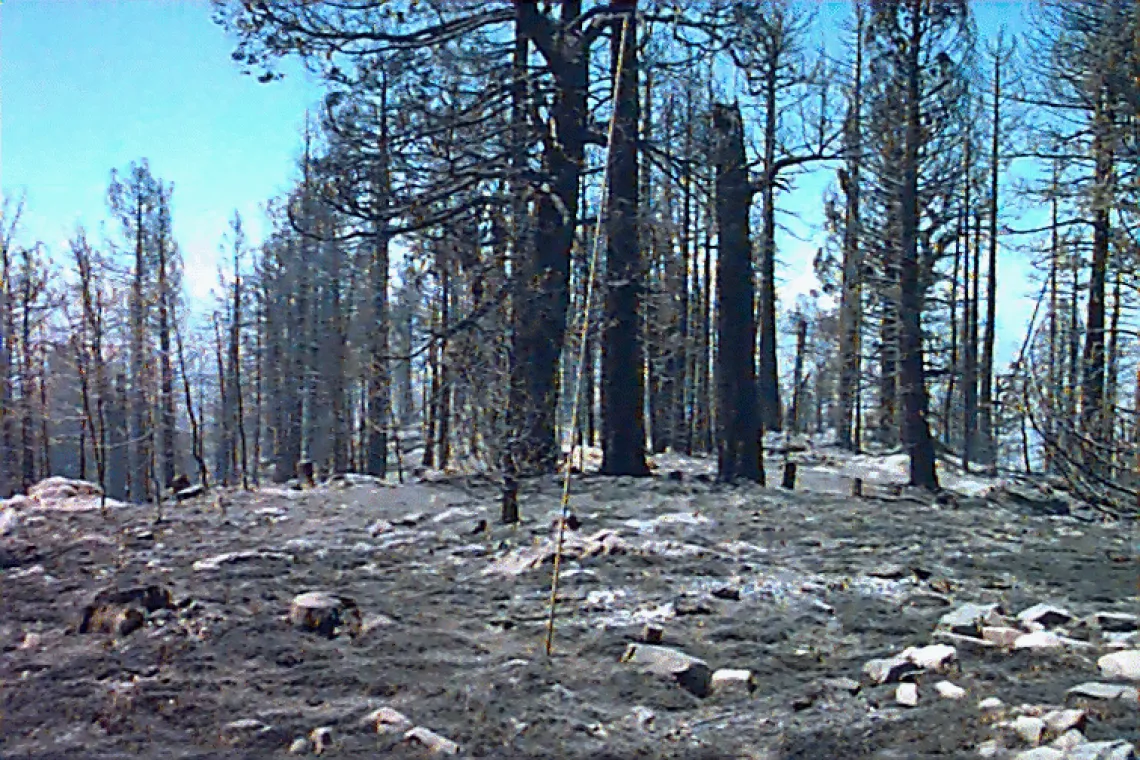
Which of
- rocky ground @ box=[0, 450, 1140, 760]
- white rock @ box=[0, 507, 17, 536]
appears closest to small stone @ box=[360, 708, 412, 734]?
rocky ground @ box=[0, 450, 1140, 760]

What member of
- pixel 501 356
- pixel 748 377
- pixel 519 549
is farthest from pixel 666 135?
pixel 519 549

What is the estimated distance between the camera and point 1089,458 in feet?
14.3

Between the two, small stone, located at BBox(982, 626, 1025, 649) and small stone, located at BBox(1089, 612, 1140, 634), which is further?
small stone, located at BBox(1089, 612, 1140, 634)

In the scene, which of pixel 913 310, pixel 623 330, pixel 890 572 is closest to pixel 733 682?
pixel 890 572

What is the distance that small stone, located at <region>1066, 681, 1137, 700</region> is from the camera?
3.24 m

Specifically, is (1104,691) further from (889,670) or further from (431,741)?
(431,741)

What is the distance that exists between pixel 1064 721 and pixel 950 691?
49 cm

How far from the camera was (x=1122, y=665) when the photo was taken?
11.9ft

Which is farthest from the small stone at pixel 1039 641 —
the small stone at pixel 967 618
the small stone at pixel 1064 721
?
the small stone at pixel 1064 721

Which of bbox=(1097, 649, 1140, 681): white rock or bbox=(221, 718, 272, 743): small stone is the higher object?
bbox=(1097, 649, 1140, 681): white rock

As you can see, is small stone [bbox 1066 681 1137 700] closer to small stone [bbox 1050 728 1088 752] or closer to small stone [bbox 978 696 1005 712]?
small stone [bbox 978 696 1005 712]

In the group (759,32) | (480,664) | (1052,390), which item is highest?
(759,32)

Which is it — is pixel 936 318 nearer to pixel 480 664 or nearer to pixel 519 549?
pixel 519 549

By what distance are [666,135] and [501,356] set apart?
156 inches
